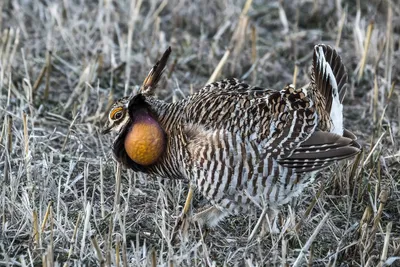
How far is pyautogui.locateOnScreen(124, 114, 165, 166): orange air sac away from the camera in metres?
3.89

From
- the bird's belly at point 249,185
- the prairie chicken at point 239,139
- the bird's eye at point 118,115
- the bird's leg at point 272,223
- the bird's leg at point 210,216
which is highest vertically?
the bird's eye at point 118,115

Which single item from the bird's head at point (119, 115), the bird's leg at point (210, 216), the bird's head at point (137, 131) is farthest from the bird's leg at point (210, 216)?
the bird's head at point (119, 115)

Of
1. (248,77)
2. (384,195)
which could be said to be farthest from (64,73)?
(384,195)

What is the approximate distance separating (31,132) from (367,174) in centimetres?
185

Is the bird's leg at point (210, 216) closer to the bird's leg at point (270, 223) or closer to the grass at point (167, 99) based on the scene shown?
the grass at point (167, 99)

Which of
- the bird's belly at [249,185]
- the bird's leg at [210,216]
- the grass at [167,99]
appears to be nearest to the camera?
the grass at [167,99]

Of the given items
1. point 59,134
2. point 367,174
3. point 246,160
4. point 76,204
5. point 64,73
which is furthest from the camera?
point 64,73

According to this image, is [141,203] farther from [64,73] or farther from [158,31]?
[158,31]

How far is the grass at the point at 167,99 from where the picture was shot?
349cm

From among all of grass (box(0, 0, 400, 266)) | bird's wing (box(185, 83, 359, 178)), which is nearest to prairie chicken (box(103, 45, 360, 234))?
bird's wing (box(185, 83, 359, 178))

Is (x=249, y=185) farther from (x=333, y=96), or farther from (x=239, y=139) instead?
(x=333, y=96)

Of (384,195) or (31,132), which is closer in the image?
(384,195)

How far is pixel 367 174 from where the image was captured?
13.9 feet

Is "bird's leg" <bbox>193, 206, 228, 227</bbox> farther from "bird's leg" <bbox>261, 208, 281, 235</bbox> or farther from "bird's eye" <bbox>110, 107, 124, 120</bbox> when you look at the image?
"bird's eye" <bbox>110, 107, 124, 120</bbox>
